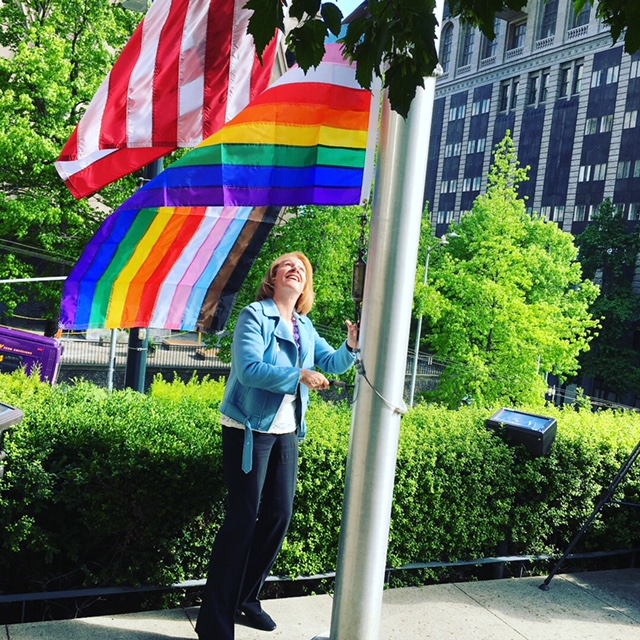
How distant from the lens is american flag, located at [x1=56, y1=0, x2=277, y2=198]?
5273mm

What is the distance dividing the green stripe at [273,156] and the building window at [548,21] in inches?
3154

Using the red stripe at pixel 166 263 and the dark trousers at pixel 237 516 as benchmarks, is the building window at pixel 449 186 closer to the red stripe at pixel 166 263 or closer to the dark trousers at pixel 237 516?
the red stripe at pixel 166 263

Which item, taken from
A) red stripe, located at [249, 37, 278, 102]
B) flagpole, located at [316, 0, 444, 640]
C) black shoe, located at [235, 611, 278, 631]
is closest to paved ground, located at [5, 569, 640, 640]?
black shoe, located at [235, 611, 278, 631]

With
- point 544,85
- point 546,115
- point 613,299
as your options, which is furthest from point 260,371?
point 544,85

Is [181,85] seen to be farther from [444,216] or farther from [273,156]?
[444,216]

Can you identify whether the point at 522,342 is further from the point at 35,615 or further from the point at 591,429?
the point at 35,615

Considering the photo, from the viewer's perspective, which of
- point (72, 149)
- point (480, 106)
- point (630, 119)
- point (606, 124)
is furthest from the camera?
point (480, 106)

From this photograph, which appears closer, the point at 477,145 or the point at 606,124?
the point at 606,124

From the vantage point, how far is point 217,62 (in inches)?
209

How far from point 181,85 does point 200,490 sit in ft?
9.01

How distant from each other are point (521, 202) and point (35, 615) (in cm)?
2898

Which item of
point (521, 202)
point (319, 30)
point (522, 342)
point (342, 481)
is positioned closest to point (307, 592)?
point (342, 481)

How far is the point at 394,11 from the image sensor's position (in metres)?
2.62

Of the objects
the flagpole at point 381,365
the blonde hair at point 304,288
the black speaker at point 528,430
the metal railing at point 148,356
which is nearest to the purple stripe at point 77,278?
the blonde hair at point 304,288
